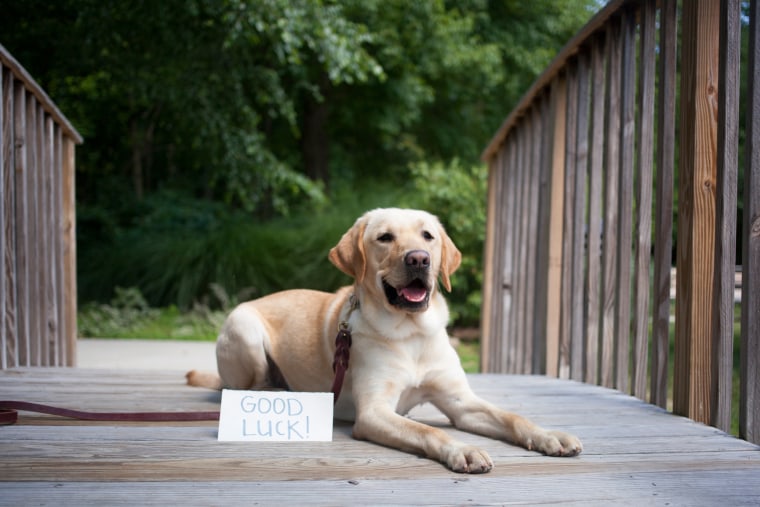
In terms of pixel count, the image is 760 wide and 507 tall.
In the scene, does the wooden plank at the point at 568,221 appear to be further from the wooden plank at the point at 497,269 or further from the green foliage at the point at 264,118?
the green foliage at the point at 264,118

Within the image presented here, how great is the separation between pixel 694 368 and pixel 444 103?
11.4 m

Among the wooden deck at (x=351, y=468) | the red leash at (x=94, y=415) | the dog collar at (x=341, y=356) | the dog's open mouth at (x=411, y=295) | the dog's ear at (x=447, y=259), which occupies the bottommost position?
the wooden deck at (x=351, y=468)

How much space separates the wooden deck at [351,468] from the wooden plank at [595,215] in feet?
2.27

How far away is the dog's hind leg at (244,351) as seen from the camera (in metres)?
3.01

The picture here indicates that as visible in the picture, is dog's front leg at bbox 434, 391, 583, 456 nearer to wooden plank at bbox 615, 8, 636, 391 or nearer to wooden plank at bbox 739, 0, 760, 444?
wooden plank at bbox 739, 0, 760, 444

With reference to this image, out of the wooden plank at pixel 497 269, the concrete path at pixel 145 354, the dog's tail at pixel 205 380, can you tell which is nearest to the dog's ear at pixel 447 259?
the dog's tail at pixel 205 380

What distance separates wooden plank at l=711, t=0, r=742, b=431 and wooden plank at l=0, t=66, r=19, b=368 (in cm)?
336

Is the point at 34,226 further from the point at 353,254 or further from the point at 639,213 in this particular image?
the point at 639,213

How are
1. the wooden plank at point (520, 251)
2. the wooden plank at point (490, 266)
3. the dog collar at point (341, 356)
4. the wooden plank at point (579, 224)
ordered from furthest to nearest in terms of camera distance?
the wooden plank at point (490, 266) → the wooden plank at point (520, 251) → the wooden plank at point (579, 224) → the dog collar at point (341, 356)

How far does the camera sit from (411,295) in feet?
8.23

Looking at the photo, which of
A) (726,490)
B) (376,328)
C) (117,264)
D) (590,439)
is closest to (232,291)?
(117,264)

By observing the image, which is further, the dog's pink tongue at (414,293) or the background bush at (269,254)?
the background bush at (269,254)

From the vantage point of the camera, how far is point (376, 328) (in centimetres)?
256

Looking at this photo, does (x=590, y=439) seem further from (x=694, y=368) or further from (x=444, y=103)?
(x=444, y=103)
